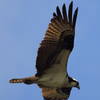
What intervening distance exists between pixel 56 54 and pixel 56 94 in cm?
235

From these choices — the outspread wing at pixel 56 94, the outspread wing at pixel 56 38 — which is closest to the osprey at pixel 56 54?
the outspread wing at pixel 56 38

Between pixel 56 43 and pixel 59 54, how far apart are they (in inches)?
16.0

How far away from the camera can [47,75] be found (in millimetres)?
25734

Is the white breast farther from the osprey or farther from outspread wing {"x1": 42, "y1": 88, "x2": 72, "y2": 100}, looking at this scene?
outspread wing {"x1": 42, "y1": 88, "x2": 72, "y2": 100}

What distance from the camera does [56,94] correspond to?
2733cm

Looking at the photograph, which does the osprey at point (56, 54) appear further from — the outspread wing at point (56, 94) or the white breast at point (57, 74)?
the outspread wing at point (56, 94)

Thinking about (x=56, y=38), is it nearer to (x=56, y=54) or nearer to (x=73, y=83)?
(x=56, y=54)

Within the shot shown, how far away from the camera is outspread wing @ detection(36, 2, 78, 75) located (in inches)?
991

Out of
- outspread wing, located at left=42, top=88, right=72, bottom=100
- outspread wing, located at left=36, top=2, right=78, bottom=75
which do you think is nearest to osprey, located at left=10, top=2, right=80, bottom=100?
outspread wing, located at left=36, top=2, right=78, bottom=75

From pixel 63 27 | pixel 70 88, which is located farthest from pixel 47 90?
pixel 63 27

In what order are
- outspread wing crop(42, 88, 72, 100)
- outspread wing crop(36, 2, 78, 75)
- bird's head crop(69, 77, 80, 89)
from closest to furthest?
outspread wing crop(36, 2, 78, 75) → bird's head crop(69, 77, 80, 89) → outspread wing crop(42, 88, 72, 100)

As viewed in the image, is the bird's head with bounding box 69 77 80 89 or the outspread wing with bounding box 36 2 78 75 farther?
the bird's head with bounding box 69 77 80 89

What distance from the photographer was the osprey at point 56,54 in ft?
83.4

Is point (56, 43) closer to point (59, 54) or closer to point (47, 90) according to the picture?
point (59, 54)
